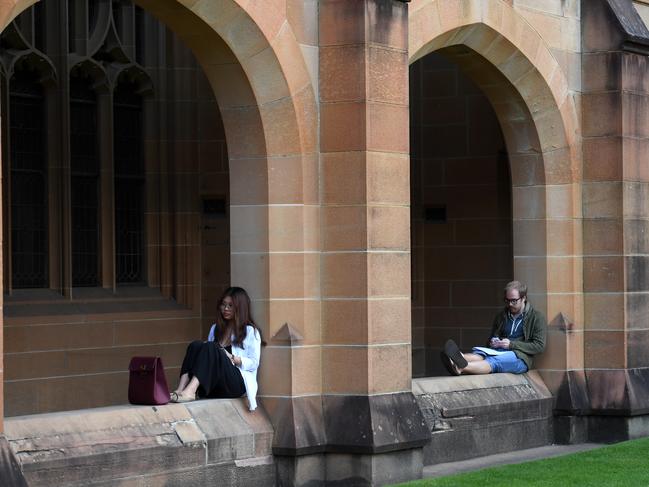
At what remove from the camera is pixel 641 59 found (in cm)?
1316

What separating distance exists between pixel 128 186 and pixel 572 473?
4.95 metres

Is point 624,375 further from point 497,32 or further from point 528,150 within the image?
point 497,32

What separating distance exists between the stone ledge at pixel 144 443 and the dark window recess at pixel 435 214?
5766mm

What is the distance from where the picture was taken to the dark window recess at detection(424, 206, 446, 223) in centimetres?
1562

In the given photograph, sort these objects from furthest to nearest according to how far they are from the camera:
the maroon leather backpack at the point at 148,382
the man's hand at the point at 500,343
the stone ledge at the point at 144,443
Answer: the man's hand at the point at 500,343
the maroon leather backpack at the point at 148,382
the stone ledge at the point at 144,443

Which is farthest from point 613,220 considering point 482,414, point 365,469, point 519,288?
point 365,469

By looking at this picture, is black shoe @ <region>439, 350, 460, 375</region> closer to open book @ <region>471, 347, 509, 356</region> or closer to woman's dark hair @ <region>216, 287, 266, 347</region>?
open book @ <region>471, 347, 509, 356</region>

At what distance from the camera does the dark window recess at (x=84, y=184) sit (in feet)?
42.5

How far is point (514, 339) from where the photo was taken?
42.5 feet

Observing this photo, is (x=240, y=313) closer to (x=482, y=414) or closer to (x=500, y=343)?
(x=482, y=414)

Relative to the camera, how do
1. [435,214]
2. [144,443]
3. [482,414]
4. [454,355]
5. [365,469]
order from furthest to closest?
[435,214] → [454,355] → [482,414] → [365,469] → [144,443]

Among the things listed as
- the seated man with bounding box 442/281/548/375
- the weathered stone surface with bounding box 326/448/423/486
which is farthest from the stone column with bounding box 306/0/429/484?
the seated man with bounding box 442/281/548/375

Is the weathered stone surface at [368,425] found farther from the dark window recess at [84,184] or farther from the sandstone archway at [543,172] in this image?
the dark window recess at [84,184]

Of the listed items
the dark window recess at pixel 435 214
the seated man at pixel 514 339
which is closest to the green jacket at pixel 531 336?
the seated man at pixel 514 339
